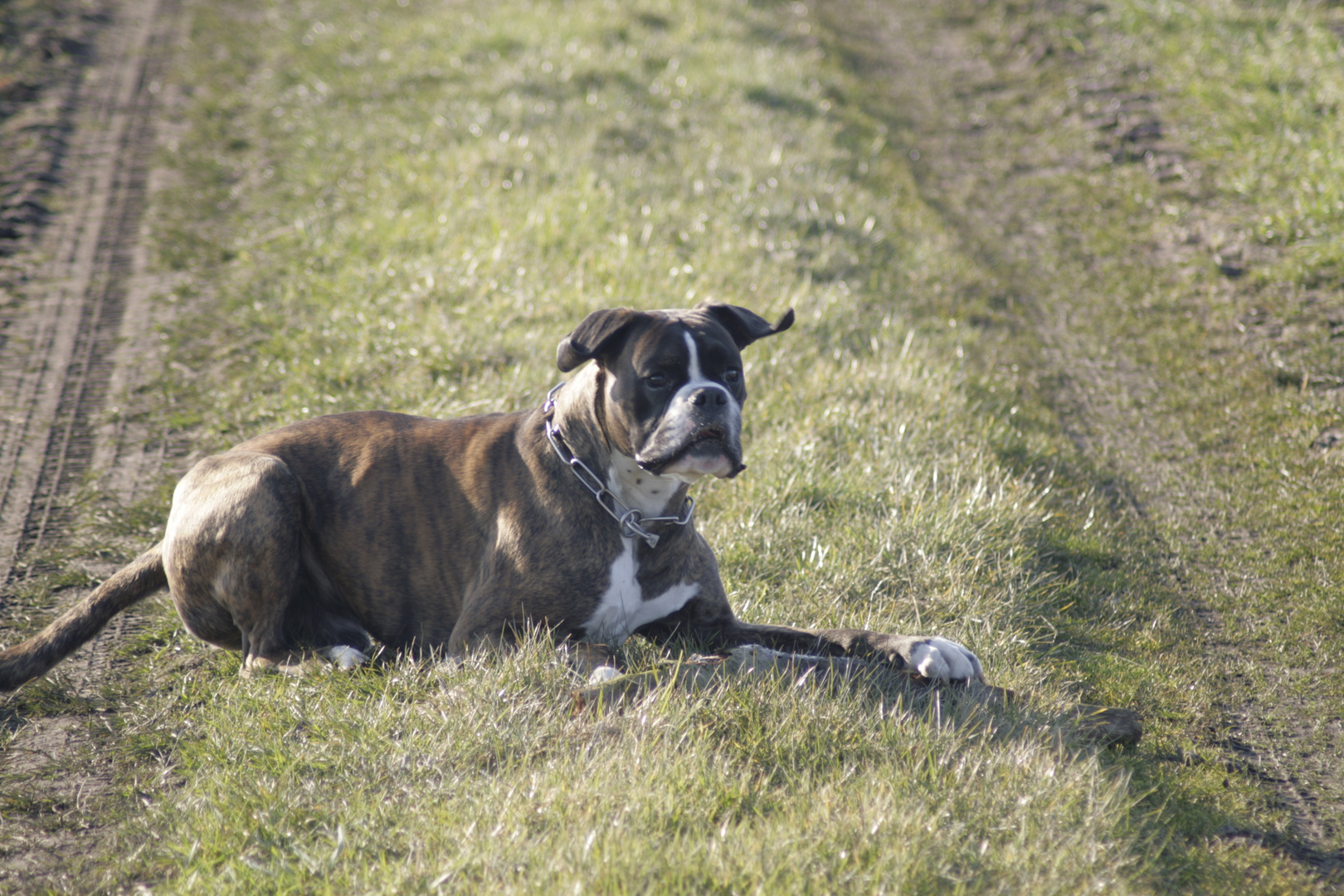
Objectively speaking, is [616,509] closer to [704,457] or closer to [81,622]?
[704,457]

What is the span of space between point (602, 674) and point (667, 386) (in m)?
1.01

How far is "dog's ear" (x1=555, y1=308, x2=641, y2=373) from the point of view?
12.4ft

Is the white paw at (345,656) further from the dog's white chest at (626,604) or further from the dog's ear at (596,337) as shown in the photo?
the dog's ear at (596,337)

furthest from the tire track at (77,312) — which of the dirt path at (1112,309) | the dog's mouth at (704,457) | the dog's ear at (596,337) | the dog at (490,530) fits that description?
the dirt path at (1112,309)

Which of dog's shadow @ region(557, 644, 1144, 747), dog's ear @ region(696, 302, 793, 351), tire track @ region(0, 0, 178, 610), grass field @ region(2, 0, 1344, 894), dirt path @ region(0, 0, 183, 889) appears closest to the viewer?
grass field @ region(2, 0, 1344, 894)

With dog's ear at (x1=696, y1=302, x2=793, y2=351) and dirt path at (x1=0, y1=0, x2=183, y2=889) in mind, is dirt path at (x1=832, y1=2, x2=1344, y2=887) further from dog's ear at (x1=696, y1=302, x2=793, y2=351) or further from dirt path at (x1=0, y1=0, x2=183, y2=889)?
dirt path at (x1=0, y1=0, x2=183, y2=889)

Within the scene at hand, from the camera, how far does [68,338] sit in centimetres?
700

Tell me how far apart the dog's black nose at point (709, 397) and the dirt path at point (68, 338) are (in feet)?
7.58

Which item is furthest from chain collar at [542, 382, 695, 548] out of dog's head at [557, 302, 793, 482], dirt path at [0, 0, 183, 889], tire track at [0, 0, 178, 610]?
tire track at [0, 0, 178, 610]

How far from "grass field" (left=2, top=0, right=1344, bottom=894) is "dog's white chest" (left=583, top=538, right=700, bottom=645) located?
0.15 meters

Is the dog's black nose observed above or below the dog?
above

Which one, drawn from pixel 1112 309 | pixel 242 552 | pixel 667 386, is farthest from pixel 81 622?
pixel 1112 309

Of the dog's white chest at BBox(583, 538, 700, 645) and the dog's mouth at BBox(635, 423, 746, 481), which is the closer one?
the dog's mouth at BBox(635, 423, 746, 481)

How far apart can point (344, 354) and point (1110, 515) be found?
4.47m
